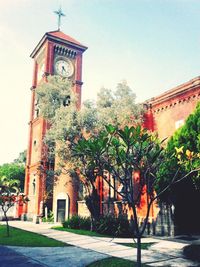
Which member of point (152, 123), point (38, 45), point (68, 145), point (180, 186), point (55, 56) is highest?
point (38, 45)

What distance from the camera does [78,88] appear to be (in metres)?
32.8

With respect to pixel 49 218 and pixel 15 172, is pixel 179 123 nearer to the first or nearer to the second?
pixel 49 218

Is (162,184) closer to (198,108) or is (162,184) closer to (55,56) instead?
(198,108)

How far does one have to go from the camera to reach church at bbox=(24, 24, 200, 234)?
18.7 meters

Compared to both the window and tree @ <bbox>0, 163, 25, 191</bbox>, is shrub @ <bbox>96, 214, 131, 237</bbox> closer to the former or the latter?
the window

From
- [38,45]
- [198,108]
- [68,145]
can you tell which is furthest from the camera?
[38,45]

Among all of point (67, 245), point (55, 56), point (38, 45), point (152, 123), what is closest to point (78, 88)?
point (55, 56)

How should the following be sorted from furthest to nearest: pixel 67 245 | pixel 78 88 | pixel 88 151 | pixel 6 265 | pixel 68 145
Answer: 1. pixel 78 88
2. pixel 68 145
3. pixel 67 245
4. pixel 6 265
5. pixel 88 151

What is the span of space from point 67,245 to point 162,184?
5.72 m

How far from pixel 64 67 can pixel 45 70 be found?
2.86 m

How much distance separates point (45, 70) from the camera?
31.6 meters

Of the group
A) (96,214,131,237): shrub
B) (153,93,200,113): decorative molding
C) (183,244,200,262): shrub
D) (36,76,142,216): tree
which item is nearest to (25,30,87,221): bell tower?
(36,76,142,216): tree

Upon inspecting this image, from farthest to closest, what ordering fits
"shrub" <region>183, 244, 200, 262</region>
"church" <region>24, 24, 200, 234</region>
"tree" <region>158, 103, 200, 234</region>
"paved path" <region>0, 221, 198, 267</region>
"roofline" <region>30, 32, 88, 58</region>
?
"roofline" <region>30, 32, 88, 58</region> → "church" <region>24, 24, 200, 234</region> → "tree" <region>158, 103, 200, 234</region> → "shrub" <region>183, 244, 200, 262</region> → "paved path" <region>0, 221, 198, 267</region>

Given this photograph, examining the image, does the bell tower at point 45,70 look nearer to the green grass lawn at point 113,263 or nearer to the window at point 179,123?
the window at point 179,123
